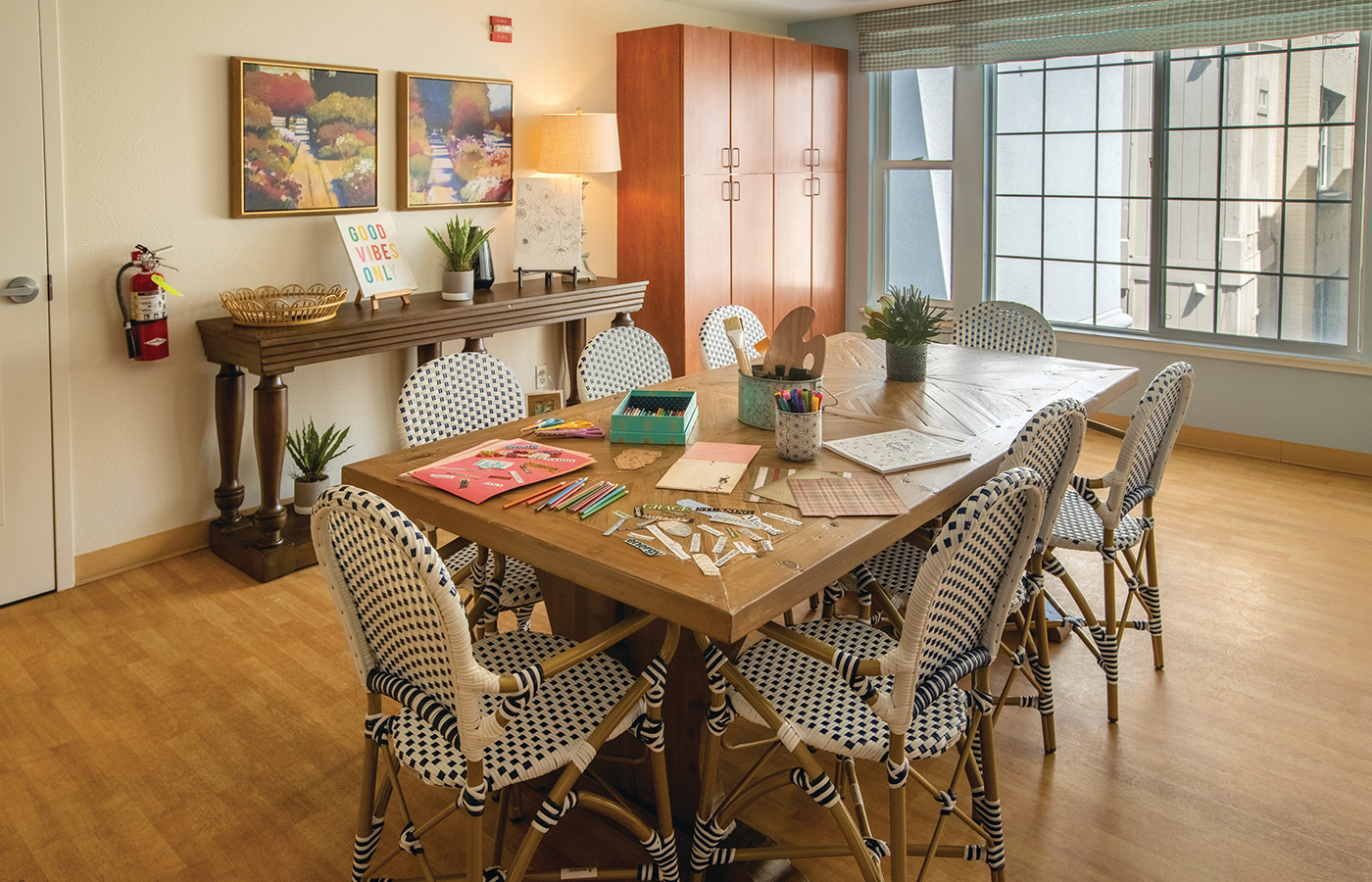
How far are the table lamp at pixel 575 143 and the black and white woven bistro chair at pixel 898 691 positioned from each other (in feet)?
9.88

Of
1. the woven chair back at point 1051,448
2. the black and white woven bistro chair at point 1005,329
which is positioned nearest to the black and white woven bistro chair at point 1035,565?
the woven chair back at point 1051,448

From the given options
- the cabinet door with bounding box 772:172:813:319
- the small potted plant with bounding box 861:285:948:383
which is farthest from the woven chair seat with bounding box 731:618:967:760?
the cabinet door with bounding box 772:172:813:319

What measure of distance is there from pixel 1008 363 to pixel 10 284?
3104mm

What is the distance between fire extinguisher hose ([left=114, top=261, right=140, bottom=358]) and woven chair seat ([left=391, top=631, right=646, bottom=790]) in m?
2.10

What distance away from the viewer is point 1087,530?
8.99 ft

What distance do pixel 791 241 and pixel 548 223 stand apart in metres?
1.67

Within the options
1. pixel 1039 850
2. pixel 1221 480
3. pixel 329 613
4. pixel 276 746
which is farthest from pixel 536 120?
pixel 1039 850

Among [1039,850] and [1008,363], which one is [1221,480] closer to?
[1008,363]

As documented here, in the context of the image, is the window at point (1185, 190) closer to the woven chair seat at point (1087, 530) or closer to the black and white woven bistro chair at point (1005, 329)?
the black and white woven bistro chair at point (1005, 329)

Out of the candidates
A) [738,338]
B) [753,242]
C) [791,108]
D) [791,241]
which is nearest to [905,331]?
[738,338]

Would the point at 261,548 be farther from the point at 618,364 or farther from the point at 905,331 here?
the point at 905,331

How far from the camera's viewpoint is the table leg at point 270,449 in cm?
358

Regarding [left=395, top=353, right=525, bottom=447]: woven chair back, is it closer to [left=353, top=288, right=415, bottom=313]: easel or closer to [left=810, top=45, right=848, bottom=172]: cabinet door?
[left=353, top=288, right=415, bottom=313]: easel

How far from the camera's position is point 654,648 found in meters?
2.18
